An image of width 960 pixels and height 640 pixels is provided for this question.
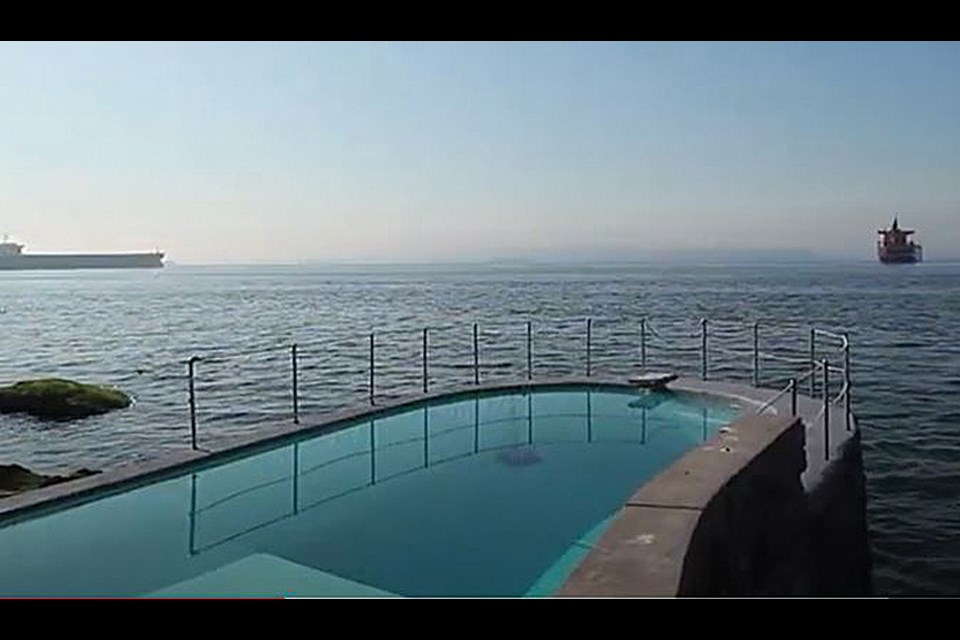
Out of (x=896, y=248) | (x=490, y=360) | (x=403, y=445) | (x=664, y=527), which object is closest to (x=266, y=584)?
(x=664, y=527)

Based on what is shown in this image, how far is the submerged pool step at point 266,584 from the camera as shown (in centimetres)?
382

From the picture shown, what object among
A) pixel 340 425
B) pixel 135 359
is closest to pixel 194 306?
pixel 135 359

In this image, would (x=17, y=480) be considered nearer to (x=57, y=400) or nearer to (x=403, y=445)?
(x=403, y=445)

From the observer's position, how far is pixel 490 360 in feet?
61.3

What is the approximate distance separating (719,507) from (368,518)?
253 cm

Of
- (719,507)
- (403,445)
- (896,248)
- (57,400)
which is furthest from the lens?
(896,248)

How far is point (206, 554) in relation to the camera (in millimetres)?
4383

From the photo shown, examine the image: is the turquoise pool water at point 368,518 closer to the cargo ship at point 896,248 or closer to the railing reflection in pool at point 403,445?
the railing reflection in pool at point 403,445

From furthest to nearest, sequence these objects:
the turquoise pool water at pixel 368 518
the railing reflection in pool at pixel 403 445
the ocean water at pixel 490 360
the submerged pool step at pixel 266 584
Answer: the ocean water at pixel 490 360, the railing reflection in pool at pixel 403 445, the turquoise pool water at pixel 368 518, the submerged pool step at pixel 266 584

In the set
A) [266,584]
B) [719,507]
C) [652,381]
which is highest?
[719,507]

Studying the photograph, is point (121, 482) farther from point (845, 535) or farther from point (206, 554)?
point (845, 535)

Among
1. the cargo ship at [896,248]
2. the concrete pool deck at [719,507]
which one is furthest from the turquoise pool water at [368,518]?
the cargo ship at [896,248]

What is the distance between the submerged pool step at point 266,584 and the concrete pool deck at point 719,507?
4.53 feet
